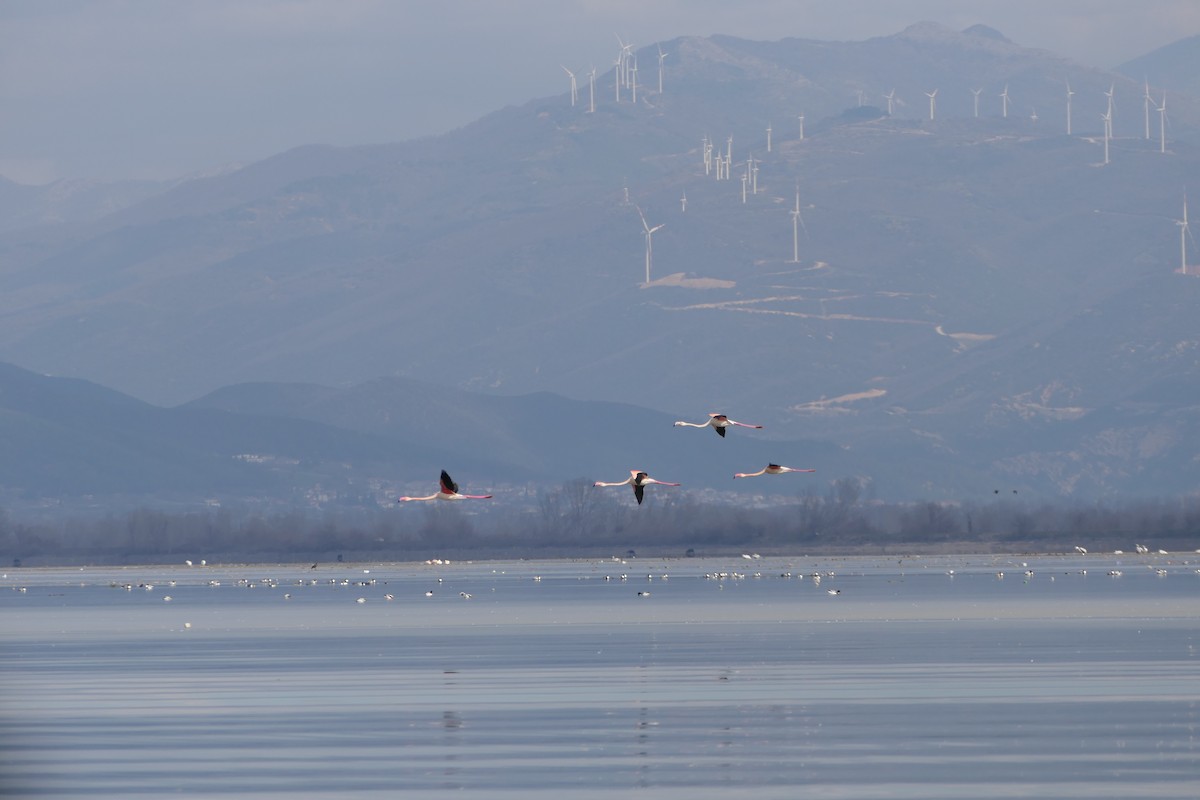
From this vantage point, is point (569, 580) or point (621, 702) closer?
point (621, 702)

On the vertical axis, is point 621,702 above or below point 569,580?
below

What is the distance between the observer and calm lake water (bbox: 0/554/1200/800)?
142 feet

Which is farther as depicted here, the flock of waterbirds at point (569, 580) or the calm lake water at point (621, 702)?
the flock of waterbirds at point (569, 580)

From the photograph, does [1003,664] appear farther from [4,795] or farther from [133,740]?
[4,795]

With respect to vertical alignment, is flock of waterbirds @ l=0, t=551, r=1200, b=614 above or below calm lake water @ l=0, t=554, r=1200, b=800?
above

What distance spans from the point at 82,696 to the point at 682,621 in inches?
1511

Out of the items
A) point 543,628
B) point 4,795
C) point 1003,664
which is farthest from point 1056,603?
point 4,795

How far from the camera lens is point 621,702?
58031 mm

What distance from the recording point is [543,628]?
3740 inches

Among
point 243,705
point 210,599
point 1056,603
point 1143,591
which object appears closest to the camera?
point 243,705

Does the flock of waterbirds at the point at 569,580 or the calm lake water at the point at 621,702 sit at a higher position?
the flock of waterbirds at the point at 569,580

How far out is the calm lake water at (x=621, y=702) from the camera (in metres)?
43.2

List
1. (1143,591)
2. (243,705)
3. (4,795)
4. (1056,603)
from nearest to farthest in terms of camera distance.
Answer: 1. (4,795)
2. (243,705)
3. (1056,603)
4. (1143,591)

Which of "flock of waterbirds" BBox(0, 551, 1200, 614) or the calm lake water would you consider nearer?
the calm lake water
